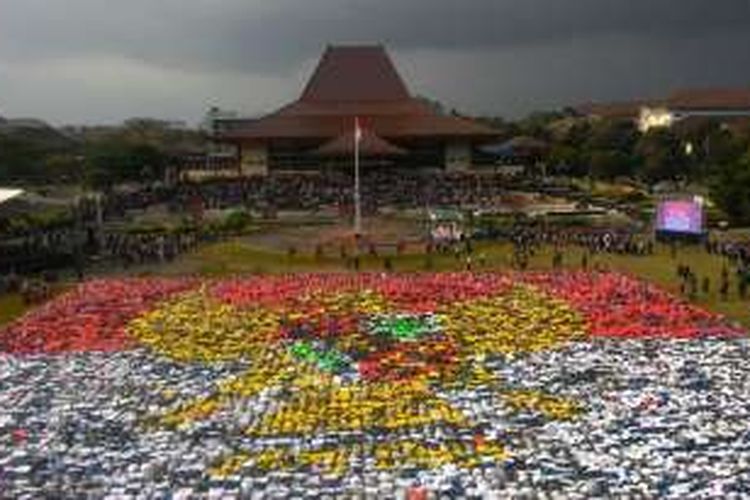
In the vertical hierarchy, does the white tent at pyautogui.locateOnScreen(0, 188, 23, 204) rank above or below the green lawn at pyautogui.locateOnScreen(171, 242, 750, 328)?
above

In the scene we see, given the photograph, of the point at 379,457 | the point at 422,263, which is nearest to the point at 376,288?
the point at 422,263

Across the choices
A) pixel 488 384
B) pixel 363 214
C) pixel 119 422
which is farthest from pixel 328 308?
pixel 363 214

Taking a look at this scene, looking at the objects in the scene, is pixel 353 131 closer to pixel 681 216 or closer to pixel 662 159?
pixel 662 159

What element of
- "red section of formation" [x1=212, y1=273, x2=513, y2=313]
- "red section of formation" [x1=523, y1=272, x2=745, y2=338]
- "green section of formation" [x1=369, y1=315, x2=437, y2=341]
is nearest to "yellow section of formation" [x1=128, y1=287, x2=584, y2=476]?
"green section of formation" [x1=369, y1=315, x2=437, y2=341]

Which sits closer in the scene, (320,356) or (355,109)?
(320,356)

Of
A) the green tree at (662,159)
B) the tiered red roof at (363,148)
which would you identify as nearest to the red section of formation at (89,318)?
the tiered red roof at (363,148)

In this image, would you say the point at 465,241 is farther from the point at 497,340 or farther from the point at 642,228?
the point at 497,340

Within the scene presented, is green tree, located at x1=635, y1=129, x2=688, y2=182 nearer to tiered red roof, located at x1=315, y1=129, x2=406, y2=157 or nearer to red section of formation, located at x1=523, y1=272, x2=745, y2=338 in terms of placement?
tiered red roof, located at x1=315, y1=129, x2=406, y2=157

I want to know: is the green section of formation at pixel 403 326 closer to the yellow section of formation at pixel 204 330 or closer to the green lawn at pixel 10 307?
the yellow section of formation at pixel 204 330
